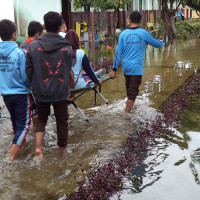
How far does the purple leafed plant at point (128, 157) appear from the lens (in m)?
3.39

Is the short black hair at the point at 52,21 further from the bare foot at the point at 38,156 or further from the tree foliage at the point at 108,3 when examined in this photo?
the tree foliage at the point at 108,3

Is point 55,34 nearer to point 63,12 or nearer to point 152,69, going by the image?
point 152,69

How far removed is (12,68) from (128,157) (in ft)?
5.45

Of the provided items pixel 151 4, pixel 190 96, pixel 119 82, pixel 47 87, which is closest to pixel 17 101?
pixel 47 87

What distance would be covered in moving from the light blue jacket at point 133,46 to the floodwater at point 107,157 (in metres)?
0.81

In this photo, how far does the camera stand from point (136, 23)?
588cm

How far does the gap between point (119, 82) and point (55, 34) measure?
483 cm

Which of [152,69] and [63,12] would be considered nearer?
[152,69]

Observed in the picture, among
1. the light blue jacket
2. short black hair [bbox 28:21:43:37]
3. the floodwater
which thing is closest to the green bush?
the floodwater

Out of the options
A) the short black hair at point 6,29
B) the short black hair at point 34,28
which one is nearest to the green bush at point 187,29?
the short black hair at point 34,28

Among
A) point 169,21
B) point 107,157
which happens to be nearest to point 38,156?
point 107,157

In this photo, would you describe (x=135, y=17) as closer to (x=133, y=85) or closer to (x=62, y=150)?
(x=133, y=85)

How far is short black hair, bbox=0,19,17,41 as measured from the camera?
13.5ft

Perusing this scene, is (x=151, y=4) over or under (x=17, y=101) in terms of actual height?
over
